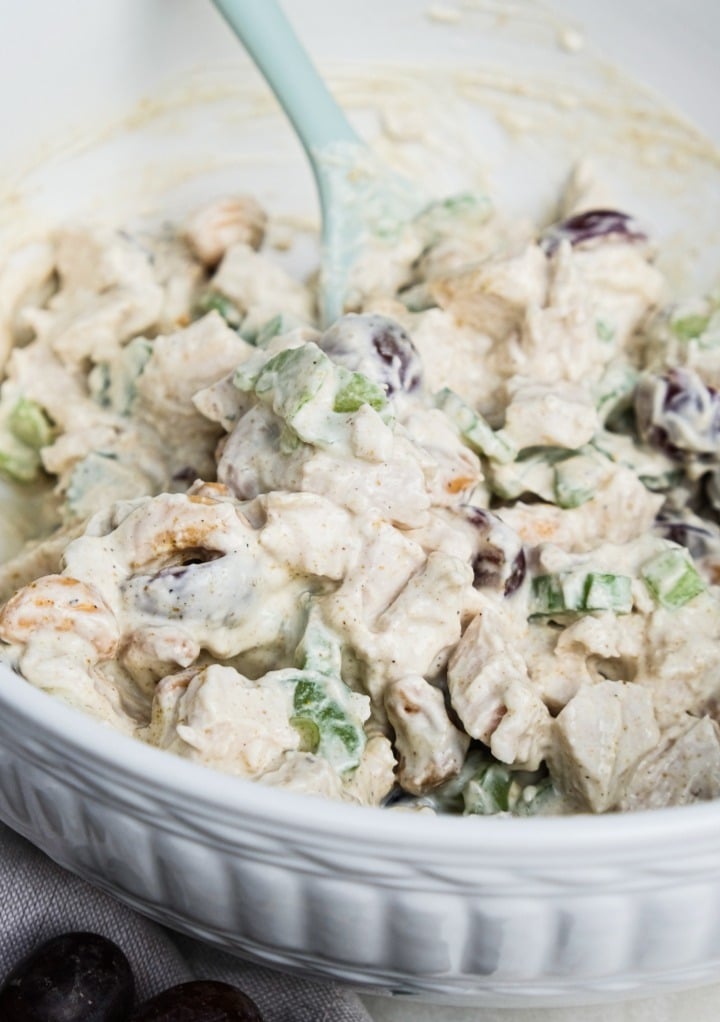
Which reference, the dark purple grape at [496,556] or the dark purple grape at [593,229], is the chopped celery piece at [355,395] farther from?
the dark purple grape at [593,229]

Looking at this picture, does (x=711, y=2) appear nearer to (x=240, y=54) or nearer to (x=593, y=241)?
(x=593, y=241)

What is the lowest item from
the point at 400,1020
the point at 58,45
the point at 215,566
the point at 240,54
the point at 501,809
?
the point at 400,1020

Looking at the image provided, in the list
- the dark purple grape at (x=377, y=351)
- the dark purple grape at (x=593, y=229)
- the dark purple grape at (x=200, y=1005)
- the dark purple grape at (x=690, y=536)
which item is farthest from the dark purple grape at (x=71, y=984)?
the dark purple grape at (x=593, y=229)

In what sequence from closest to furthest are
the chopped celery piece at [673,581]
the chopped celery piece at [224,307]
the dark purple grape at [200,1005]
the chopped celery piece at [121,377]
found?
the dark purple grape at [200,1005] < the chopped celery piece at [673,581] < the chopped celery piece at [121,377] < the chopped celery piece at [224,307]

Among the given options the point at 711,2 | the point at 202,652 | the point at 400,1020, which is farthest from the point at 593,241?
the point at 400,1020

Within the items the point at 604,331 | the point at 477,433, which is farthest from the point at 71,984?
the point at 604,331

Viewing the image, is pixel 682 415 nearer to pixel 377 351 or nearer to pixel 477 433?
pixel 477 433

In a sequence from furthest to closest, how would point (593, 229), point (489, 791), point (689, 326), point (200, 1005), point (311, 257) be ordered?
1. point (311, 257)
2. point (593, 229)
3. point (689, 326)
4. point (489, 791)
5. point (200, 1005)
